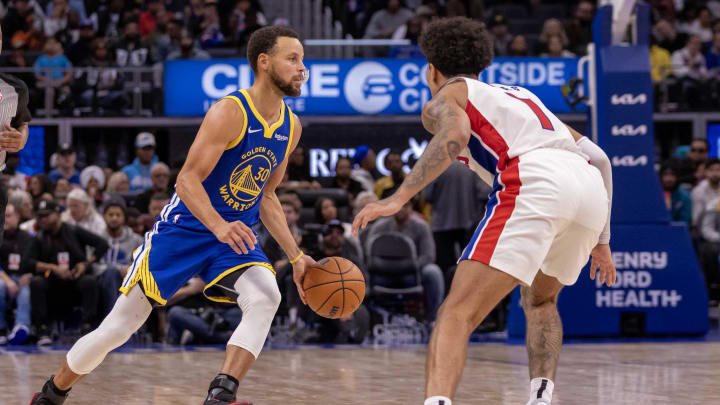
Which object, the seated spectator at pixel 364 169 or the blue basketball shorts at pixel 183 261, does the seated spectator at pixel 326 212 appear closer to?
the seated spectator at pixel 364 169

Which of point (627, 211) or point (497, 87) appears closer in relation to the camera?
point (497, 87)

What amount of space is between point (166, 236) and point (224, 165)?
1.30 feet

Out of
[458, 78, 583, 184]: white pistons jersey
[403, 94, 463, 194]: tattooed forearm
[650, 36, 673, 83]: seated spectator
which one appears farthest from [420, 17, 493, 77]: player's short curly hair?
[650, 36, 673, 83]: seated spectator

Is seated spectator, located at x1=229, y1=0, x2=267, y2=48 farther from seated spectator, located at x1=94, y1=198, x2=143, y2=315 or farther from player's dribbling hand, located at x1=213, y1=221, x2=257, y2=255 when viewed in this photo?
player's dribbling hand, located at x1=213, y1=221, x2=257, y2=255

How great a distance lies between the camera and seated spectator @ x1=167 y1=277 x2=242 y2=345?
890 cm

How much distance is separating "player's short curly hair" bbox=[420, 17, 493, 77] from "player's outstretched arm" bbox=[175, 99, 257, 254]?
35.8 inches

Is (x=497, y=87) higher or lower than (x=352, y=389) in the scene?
higher

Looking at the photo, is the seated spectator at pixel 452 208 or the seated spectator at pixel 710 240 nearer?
the seated spectator at pixel 452 208

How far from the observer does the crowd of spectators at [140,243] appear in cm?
905

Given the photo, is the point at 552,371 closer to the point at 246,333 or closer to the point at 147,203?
the point at 246,333

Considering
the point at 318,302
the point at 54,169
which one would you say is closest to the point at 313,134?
the point at 54,169

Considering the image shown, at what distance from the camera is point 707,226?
10.3 metres

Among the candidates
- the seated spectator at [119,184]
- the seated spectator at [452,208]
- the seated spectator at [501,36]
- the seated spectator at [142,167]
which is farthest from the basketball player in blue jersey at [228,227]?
the seated spectator at [501,36]

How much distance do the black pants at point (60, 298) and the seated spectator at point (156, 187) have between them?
1364 millimetres
